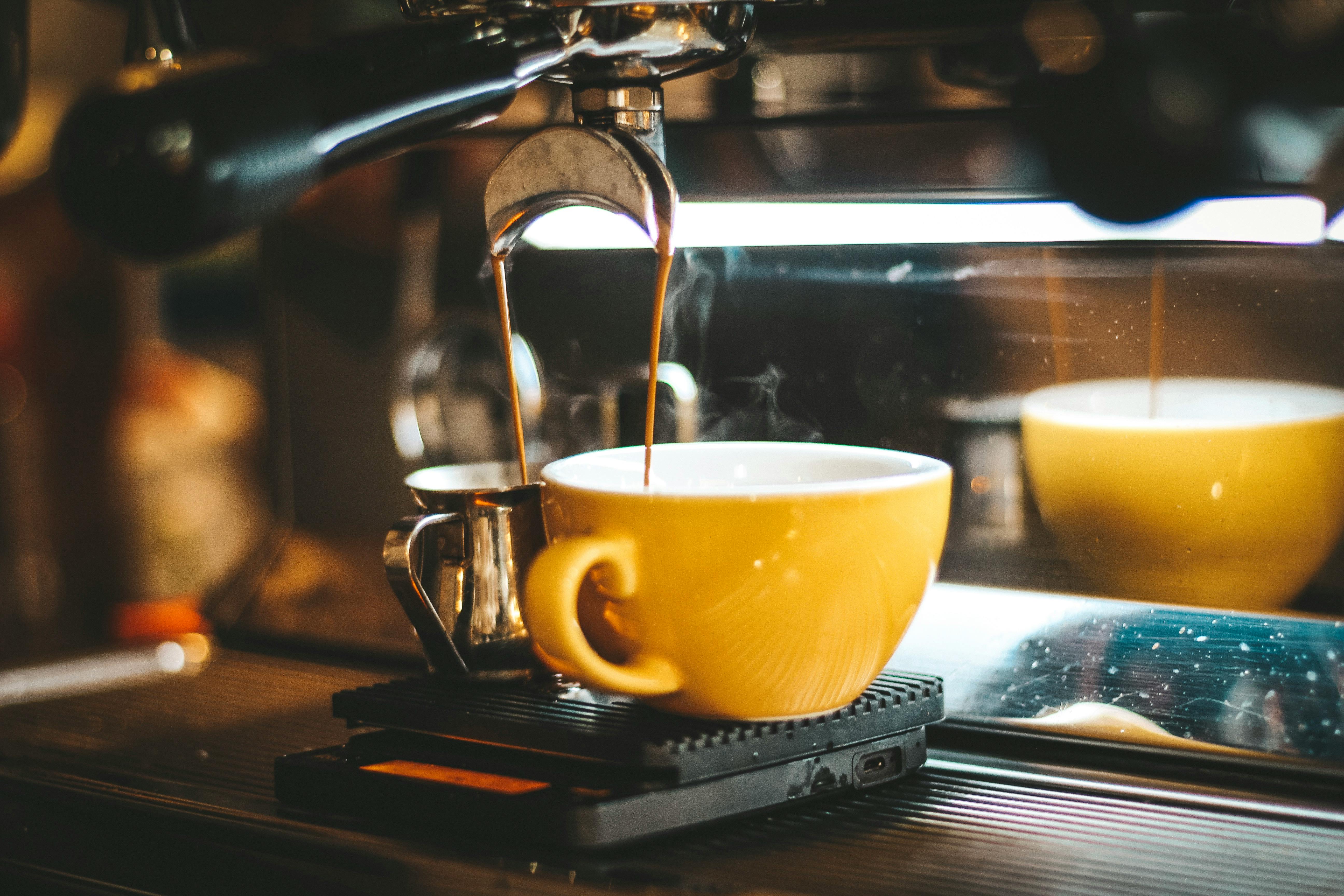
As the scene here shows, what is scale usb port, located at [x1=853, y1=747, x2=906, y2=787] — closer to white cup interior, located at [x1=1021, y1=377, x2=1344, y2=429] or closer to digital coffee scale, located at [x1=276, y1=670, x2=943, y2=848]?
digital coffee scale, located at [x1=276, y1=670, x2=943, y2=848]

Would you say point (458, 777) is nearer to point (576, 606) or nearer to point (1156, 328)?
point (576, 606)

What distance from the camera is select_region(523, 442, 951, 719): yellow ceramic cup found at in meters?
0.36

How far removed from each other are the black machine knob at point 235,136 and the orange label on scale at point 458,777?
0.18 m

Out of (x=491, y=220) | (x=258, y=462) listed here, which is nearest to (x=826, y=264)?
(x=491, y=220)

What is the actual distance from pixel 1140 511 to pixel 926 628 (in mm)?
91

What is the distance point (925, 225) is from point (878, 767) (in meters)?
0.21

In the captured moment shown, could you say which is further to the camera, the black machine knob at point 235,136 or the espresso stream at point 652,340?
the espresso stream at point 652,340

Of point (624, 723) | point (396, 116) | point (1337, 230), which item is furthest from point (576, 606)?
point (1337, 230)

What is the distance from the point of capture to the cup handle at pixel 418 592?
0.43m

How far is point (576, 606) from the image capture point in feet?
1.25

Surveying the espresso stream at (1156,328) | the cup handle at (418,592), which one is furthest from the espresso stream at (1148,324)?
the cup handle at (418,592)

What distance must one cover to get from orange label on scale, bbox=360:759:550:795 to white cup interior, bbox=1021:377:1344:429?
0.23 metres

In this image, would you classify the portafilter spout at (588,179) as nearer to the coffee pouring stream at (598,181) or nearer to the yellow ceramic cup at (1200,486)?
the coffee pouring stream at (598,181)

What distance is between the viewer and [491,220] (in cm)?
42
